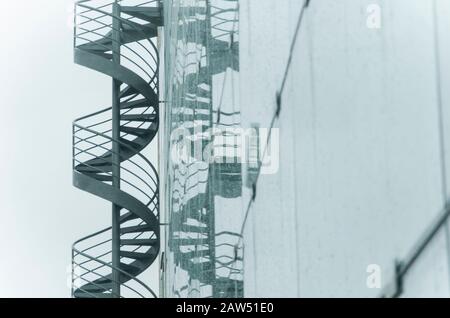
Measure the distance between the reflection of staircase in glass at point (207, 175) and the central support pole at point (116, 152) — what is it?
22.5 feet

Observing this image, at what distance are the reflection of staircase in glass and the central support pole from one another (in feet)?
22.5

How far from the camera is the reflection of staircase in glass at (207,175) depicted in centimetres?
615

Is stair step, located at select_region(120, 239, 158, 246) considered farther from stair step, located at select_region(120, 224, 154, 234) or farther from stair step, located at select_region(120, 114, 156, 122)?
stair step, located at select_region(120, 114, 156, 122)

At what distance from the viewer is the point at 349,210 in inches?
136

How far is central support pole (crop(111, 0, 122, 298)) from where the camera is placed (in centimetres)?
1731

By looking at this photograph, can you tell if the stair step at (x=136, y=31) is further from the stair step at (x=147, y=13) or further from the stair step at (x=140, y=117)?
the stair step at (x=140, y=117)

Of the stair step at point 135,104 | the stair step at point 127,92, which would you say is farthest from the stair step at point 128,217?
the stair step at point 127,92

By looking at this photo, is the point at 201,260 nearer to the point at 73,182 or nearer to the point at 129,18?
Answer: the point at 73,182

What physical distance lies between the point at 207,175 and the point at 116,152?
33.8 ft

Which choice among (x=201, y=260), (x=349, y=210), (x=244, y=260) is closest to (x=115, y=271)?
(x=201, y=260)

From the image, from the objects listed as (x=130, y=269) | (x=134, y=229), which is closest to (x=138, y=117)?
(x=134, y=229)

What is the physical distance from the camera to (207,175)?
23.9ft

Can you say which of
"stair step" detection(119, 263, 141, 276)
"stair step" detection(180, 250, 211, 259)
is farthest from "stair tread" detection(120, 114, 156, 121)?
"stair step" detection(180, 250, 211, 259)

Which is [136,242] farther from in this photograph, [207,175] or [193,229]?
[207,175]
